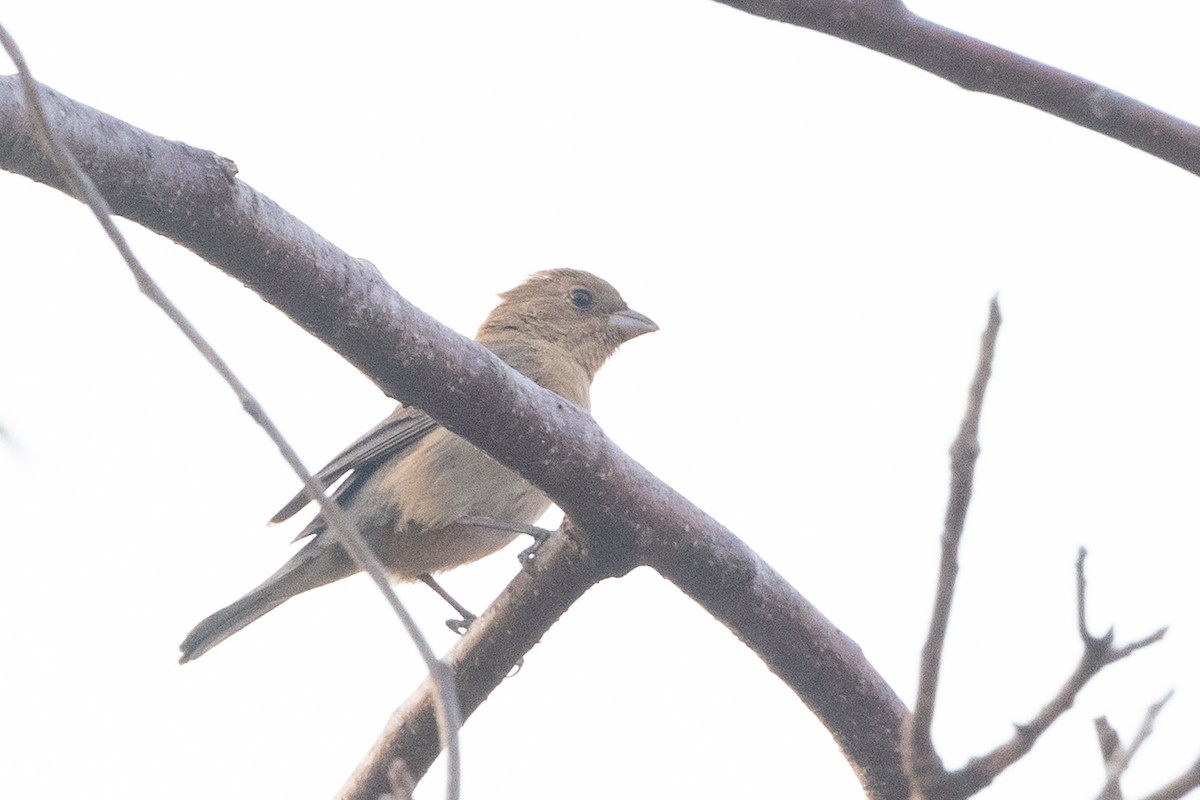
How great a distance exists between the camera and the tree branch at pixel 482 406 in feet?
11.6

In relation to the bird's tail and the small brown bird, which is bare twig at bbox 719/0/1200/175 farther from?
the bird's tail

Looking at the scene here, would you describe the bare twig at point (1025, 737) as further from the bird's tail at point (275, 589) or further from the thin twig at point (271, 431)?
the bird's tail at point (275, 589)

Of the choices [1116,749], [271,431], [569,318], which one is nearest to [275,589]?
[569,318]

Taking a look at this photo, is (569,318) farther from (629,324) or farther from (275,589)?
(275,589)

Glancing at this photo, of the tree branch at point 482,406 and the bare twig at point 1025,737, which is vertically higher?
the tree branch at point 482,406

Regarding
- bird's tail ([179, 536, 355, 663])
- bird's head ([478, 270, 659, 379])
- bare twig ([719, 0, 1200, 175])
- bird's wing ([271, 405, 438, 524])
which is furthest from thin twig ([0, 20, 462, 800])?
bird's head ([478, 270, 659, 379])

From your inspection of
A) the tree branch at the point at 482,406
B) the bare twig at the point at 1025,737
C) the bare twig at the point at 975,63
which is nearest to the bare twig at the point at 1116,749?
the bare twig at the point at 1025,737

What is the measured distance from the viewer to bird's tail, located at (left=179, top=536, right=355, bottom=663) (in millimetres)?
7312

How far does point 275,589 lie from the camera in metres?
7.45

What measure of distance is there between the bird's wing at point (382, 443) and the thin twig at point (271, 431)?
5.29 meters

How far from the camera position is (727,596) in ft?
14.1

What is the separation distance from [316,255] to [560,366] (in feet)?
15.8

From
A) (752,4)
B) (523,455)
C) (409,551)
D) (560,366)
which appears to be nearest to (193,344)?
(752,4)

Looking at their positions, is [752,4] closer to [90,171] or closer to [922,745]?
[922,745]
